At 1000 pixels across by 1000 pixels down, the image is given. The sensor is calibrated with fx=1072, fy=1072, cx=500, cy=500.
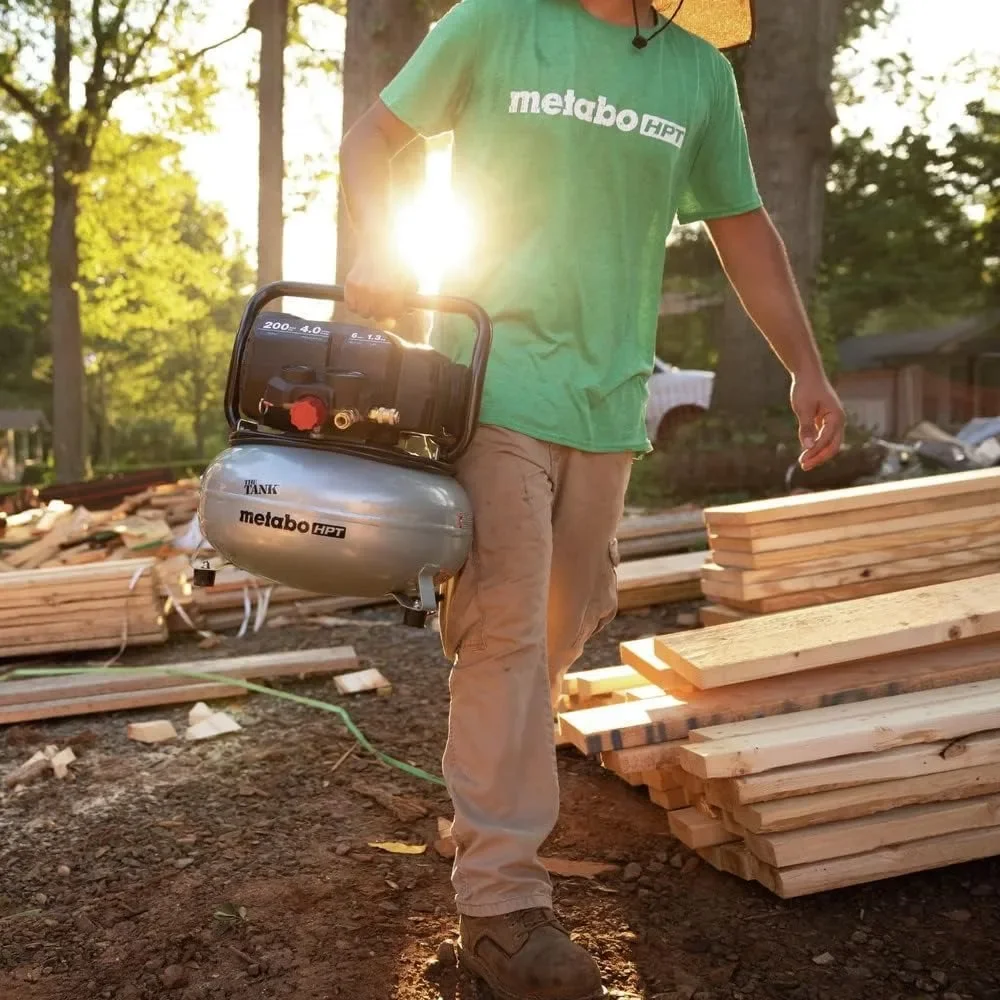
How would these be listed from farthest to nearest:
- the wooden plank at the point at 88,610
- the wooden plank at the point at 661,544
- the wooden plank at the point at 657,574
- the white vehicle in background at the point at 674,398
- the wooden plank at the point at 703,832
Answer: the white vehicle in background at the point at 674,398 < the wooden plank at the point at 661,544 < the wooden plank at the point at 657,574 < the wooden plank at the point at 88,610 < the wooden plank at the point at 703,832

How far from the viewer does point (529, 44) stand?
247 centimetres

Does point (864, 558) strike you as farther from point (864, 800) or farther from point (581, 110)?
point (581, 110)

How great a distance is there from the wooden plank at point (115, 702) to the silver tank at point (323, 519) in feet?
8.86

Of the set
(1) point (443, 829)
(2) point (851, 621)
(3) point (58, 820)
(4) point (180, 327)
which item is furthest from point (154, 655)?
(4) point (180, 327)

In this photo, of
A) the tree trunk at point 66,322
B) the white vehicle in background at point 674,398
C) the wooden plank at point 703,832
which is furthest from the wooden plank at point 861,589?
the tree trunk at point 66,322

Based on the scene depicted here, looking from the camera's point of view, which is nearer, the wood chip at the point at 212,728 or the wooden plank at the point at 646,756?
the wooden plank at the point at 646,756

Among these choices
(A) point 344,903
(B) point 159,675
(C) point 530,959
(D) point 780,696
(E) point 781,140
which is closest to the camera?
(C) point 530,959

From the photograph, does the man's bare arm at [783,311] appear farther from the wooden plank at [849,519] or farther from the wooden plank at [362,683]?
the wooden plank at [362,683]

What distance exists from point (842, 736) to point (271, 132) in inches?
429

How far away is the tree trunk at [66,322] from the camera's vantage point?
2184 centimetres

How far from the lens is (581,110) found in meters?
2.46

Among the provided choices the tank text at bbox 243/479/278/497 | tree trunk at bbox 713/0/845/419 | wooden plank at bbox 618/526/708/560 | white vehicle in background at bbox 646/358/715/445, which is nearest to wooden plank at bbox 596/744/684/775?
the tank text at bbox 243/479/278/497

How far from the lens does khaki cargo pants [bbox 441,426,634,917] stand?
2373 mm

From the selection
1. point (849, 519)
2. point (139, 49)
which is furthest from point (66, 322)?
point (849, 519)
